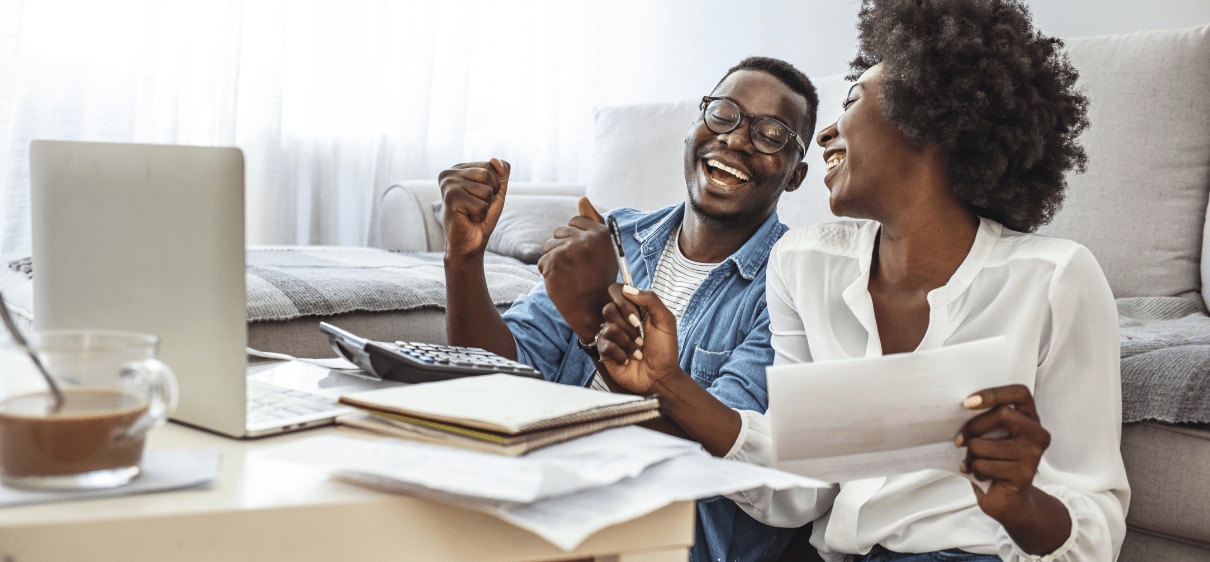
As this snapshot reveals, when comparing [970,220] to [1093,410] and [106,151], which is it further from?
[106,151]

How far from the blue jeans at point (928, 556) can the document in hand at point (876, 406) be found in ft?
0.77

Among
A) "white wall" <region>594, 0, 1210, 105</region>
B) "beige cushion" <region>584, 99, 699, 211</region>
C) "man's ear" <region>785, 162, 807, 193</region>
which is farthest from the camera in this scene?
"beige cushion" <region>584, 99, 699, 211</region>

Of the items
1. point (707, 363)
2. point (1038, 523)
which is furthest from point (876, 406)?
point (707, 363)

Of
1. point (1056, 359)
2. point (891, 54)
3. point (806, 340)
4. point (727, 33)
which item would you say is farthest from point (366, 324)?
point (727, 33)

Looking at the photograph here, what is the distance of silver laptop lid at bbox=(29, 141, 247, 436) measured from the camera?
644 millimetres

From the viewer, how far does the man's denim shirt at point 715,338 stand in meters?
1.19

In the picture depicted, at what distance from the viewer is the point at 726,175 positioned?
1437 millimetres

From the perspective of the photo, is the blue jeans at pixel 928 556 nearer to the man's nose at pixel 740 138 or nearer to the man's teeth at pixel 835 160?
the man's teeth at pixel 835 160

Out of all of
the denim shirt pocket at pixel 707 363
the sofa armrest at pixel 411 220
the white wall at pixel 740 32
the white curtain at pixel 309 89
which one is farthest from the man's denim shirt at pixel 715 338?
the white curtain at pixel 309 89

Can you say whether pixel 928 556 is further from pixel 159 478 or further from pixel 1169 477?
pixel 159 478

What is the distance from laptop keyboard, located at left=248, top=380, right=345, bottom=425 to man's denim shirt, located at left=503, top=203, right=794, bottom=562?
1.71 ft

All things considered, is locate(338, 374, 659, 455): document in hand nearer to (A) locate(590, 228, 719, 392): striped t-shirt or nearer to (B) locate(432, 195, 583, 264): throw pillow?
(A) locate(590, 228, 719, 392): striped t-shirt

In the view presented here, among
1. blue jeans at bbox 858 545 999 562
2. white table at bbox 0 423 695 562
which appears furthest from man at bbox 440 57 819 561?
white table at bbox 0 423 695 562

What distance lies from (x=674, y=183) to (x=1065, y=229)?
96 cm
